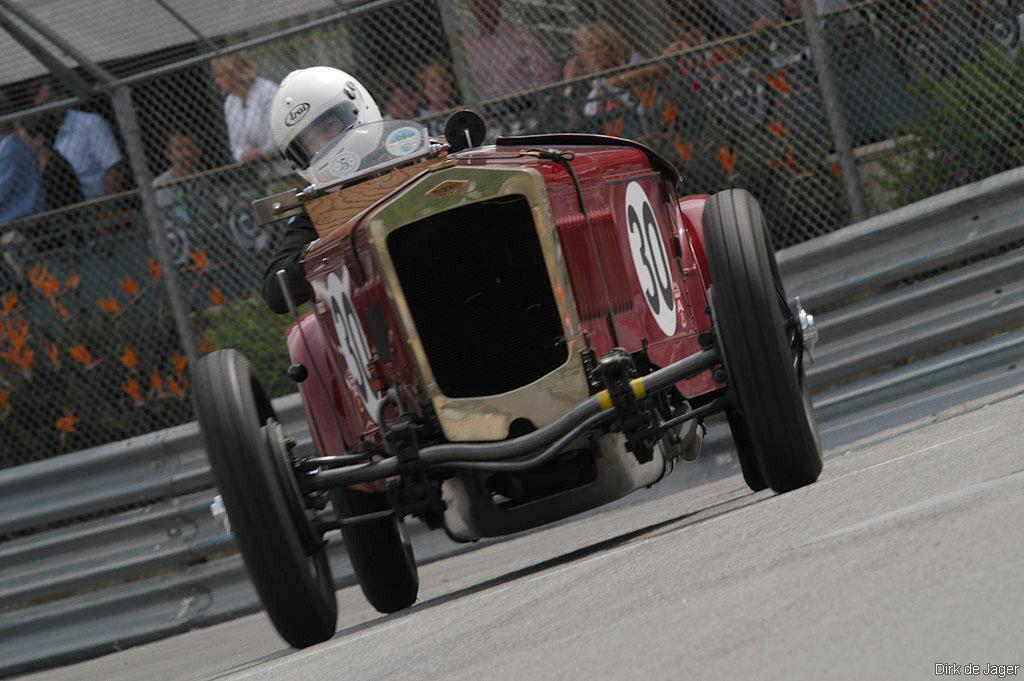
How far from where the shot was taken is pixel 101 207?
7980 mm

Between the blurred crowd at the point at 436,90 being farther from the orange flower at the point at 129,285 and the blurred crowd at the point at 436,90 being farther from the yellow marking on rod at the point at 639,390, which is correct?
the yellow marking on rod at the point at 639,390

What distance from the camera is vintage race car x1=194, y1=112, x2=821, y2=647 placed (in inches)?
163

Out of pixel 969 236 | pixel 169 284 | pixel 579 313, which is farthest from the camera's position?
pixel 169 284

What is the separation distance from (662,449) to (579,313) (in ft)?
1.97

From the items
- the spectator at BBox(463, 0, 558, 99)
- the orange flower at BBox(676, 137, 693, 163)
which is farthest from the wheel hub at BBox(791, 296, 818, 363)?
the spectator at BBox(463, 0, 558, 99)

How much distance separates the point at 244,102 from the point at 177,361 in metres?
1.56

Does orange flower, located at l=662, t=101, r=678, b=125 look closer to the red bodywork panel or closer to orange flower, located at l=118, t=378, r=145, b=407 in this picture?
the red bodywork panel

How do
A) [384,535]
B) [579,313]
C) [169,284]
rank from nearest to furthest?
[579,313] < [384,535] < [169,284]

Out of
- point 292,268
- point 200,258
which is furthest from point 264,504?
point 200,258

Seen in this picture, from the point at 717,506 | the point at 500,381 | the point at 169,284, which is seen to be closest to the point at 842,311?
the point at 717,506

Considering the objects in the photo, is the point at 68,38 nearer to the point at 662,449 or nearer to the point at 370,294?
the point at 370,294

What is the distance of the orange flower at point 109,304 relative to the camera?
8.00 meters

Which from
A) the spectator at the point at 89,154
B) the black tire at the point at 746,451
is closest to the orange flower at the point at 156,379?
the spectator at the point at 89,154

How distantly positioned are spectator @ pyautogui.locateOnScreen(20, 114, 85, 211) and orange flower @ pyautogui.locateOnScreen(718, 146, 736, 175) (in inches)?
158
